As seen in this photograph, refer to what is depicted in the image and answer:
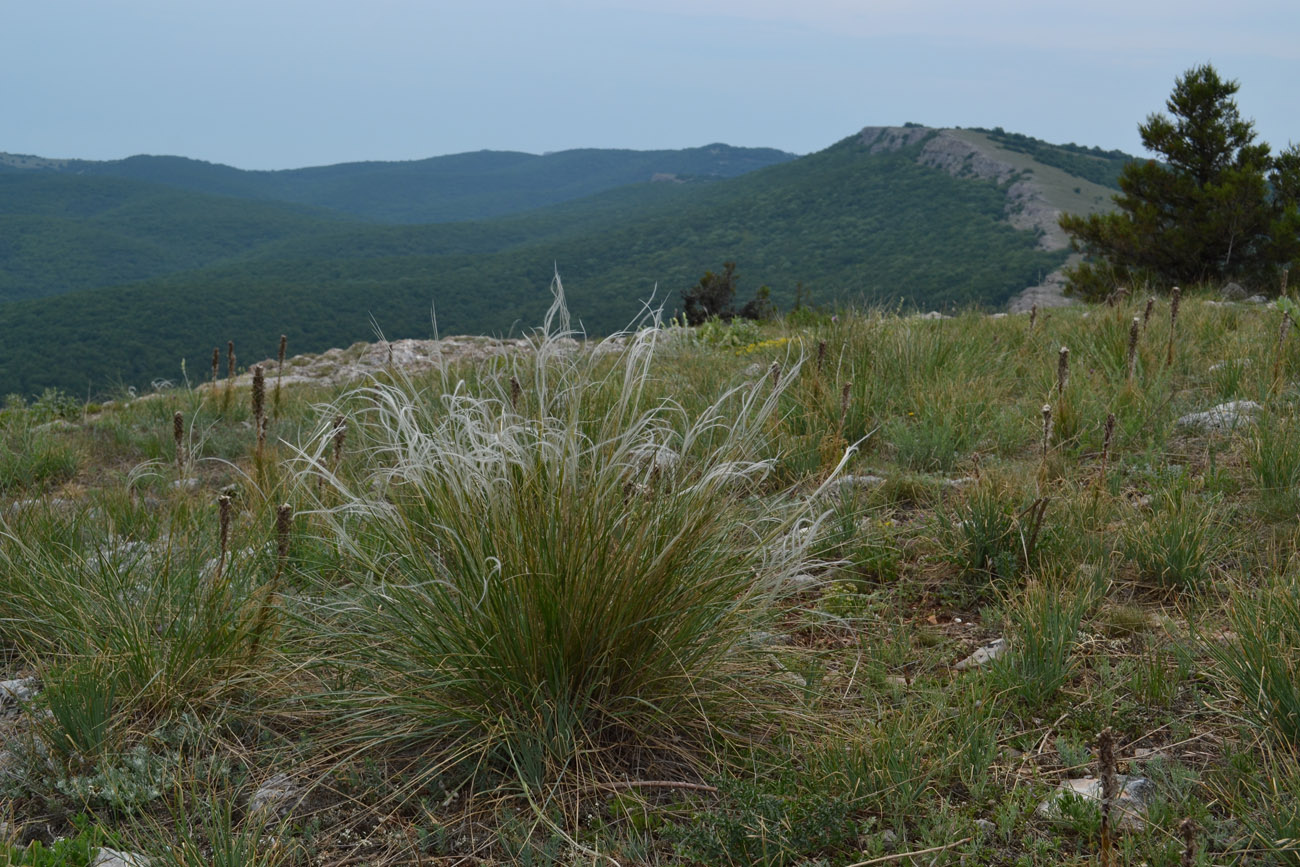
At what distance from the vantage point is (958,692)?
229cm

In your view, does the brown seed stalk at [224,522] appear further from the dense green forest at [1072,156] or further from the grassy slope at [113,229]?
the grassy slope at [113,229]

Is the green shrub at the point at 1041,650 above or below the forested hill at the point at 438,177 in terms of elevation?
below

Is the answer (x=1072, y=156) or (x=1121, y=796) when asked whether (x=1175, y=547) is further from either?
(x=1072, y=156)

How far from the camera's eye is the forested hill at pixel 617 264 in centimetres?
3641

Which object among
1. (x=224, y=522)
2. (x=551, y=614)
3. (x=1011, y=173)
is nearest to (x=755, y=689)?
(x=551, y=614)

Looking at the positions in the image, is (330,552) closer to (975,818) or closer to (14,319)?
(975,818)

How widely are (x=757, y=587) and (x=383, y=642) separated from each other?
100 centimetres

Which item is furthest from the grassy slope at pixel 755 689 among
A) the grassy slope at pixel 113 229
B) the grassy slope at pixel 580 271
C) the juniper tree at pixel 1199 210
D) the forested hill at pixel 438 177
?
the forested hill at pixel 438 177

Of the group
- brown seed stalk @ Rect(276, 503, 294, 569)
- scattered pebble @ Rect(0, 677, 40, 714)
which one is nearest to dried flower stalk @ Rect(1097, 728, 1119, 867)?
brown seed stalk @ Rect(276, 503, 294, 569)

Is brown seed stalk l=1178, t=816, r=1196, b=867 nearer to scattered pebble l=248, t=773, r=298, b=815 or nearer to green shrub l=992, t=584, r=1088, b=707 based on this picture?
green shrub l=992, t=584, r=1088, b=707

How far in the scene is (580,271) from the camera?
5806cm

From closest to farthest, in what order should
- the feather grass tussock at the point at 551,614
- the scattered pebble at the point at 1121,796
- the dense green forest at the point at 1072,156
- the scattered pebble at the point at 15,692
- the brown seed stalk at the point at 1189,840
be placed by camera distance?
the brown seed stalk at the point at 1189,840 → the scattered pebble at the point at 1121,796 → the feather grass tussock at the point at 551,614 → the scattered pebble at the point at 15,692 → the dense green forest at the point at 1072,156

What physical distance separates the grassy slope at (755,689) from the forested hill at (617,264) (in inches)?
749

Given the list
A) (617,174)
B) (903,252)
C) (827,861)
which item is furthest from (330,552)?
(617,174)
